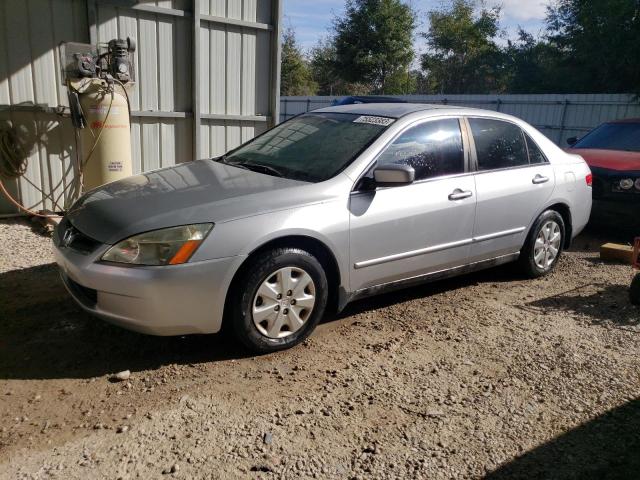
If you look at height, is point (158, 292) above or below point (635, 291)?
above

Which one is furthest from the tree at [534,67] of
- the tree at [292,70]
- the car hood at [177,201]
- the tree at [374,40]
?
the car hood at [177,201]

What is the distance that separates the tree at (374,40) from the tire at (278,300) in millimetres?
31744

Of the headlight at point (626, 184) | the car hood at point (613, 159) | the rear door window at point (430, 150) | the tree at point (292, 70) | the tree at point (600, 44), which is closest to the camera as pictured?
the rear door window at point (430, 150)

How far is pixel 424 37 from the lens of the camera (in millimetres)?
38312

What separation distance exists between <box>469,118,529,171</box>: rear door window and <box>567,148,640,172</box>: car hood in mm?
2739

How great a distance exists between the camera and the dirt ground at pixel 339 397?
2719 millimetres

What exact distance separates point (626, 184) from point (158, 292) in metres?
6.20

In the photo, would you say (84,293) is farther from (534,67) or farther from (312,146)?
(534,67)

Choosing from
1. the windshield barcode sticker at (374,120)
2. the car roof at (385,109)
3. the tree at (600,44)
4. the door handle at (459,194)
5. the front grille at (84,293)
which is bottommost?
the front grille at (84,293)

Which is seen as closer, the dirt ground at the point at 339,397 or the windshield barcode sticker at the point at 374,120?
the dirt ground at the point at 339,397

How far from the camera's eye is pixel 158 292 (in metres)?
3.25

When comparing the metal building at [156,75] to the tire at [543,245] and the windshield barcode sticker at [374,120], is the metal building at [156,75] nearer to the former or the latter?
the windshield barcode sticker at [374,120]

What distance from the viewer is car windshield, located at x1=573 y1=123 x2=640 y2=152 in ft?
26.5

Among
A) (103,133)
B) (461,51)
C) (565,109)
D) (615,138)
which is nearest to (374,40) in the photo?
(461,51)
